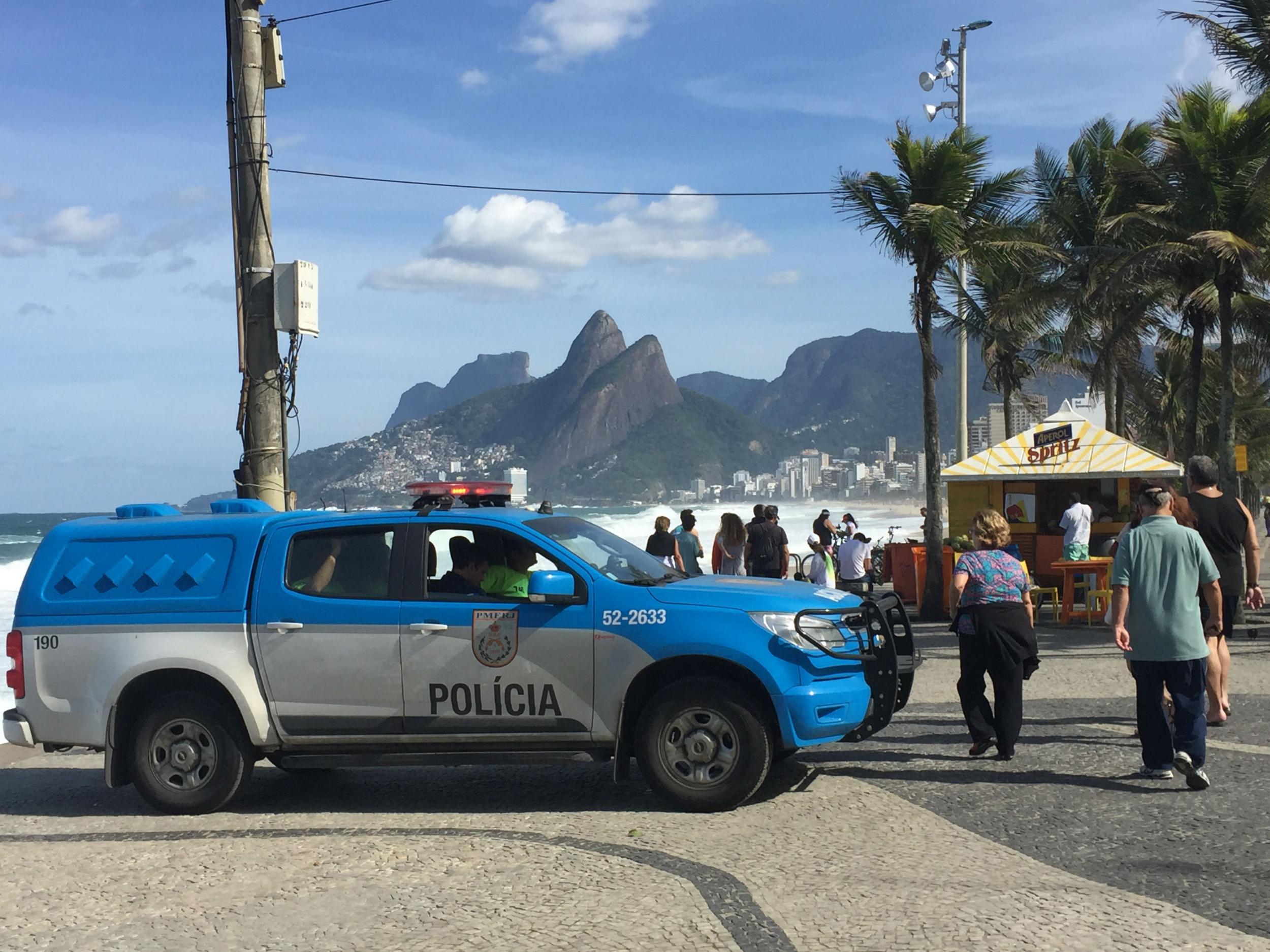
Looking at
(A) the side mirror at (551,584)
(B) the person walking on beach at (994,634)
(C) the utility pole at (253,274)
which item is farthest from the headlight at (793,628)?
(C) the utility pole at (253,274)

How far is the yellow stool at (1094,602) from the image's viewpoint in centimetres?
1680

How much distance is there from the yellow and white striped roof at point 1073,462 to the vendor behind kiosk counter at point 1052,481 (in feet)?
0.04

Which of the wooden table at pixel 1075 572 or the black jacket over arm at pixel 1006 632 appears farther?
the wooden table at pixel 1075 572

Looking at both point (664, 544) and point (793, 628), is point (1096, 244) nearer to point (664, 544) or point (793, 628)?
point (664, 544)

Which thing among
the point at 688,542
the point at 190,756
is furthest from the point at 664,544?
the point at 190,756

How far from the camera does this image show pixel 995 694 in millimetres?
8109

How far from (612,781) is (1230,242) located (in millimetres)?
11300

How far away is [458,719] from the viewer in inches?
283

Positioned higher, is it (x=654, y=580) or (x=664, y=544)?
(x=664, y=544)

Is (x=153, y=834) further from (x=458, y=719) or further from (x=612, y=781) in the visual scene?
(x=612, y=781)

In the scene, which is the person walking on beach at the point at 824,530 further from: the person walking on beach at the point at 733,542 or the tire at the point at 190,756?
the tire at the point at 190,756

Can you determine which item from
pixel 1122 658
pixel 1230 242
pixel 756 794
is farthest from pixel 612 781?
pixel 1230 242

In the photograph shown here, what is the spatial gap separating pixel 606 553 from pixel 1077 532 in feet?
38.3

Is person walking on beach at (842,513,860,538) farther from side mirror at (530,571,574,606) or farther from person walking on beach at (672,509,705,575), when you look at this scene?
side mirror at (530,571,574,606)
